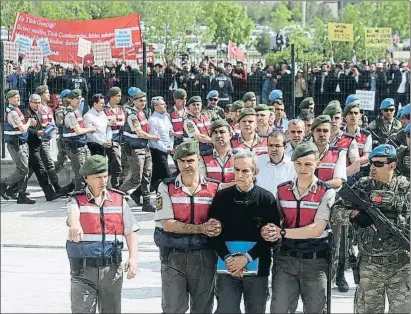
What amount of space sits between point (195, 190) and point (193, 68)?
1457 centimetres

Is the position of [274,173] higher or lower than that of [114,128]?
higher

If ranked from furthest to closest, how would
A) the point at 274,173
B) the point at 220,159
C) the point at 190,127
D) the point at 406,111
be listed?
1. the point at 190,127
2. the point at 406,111
3. the point at 220,159
4. the point at 274,173

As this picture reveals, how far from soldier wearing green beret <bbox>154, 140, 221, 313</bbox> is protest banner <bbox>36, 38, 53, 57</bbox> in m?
12.4

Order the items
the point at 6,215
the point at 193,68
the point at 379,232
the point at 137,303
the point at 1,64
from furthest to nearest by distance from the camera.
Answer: the point at 193,68
the point at 1,64
the point at 6,215
the point at 137,303
the point at 379,232

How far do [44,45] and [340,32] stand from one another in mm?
7041

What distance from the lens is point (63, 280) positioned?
948 cm

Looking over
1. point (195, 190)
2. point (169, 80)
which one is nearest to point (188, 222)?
point (195, 190)

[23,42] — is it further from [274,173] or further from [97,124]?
[274,173]

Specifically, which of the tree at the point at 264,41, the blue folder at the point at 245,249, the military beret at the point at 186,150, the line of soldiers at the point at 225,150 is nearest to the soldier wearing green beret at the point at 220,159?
the line of soldiers at the point at 225,150

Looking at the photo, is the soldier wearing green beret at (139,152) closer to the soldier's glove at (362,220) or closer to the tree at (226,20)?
the soldier's glove at (362,220)

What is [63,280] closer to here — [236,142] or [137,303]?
[137,303]

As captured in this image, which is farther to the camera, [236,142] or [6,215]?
[6,215]

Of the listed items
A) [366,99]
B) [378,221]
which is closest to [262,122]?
[378,221]

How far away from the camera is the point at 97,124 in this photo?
538 inches
